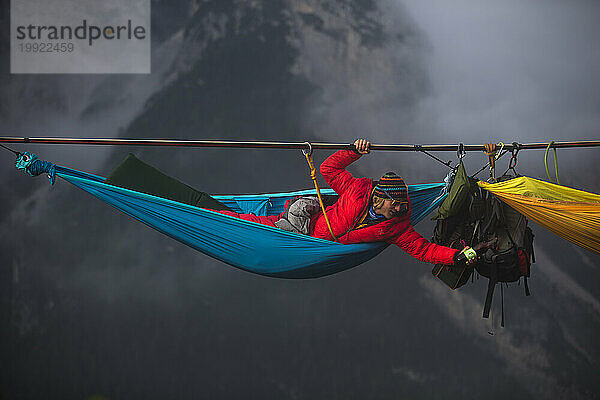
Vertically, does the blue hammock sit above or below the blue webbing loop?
below

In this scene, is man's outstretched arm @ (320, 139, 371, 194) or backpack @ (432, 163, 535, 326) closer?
man's outstretched arm @ (320, 139, 371, 194)

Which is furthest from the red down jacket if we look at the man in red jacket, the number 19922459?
the number 19922459

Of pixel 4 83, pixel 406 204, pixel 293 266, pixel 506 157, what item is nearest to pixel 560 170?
pixel 506 157

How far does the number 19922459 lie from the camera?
3.89 metres

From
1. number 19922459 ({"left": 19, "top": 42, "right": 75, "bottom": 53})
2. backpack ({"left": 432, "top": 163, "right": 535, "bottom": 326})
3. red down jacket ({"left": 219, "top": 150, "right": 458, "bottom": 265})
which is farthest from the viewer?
number 19922459 ({"left": 19, "top": 42, "right": 75, "bottom": 53})

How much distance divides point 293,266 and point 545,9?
8.46 ft

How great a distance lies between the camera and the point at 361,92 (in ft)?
12.6

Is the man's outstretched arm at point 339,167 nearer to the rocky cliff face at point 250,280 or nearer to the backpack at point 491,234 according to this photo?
the backpack at point 491,234

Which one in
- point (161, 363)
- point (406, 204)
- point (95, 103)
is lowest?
point (161, 363)

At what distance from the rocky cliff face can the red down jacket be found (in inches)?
58.3

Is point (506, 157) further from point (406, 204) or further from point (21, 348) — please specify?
point (21, 348)

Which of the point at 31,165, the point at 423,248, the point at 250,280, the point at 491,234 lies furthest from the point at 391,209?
the point at 250,280

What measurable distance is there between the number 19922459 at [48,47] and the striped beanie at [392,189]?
2.61m

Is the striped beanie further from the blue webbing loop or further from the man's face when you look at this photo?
the blue webbing loop
